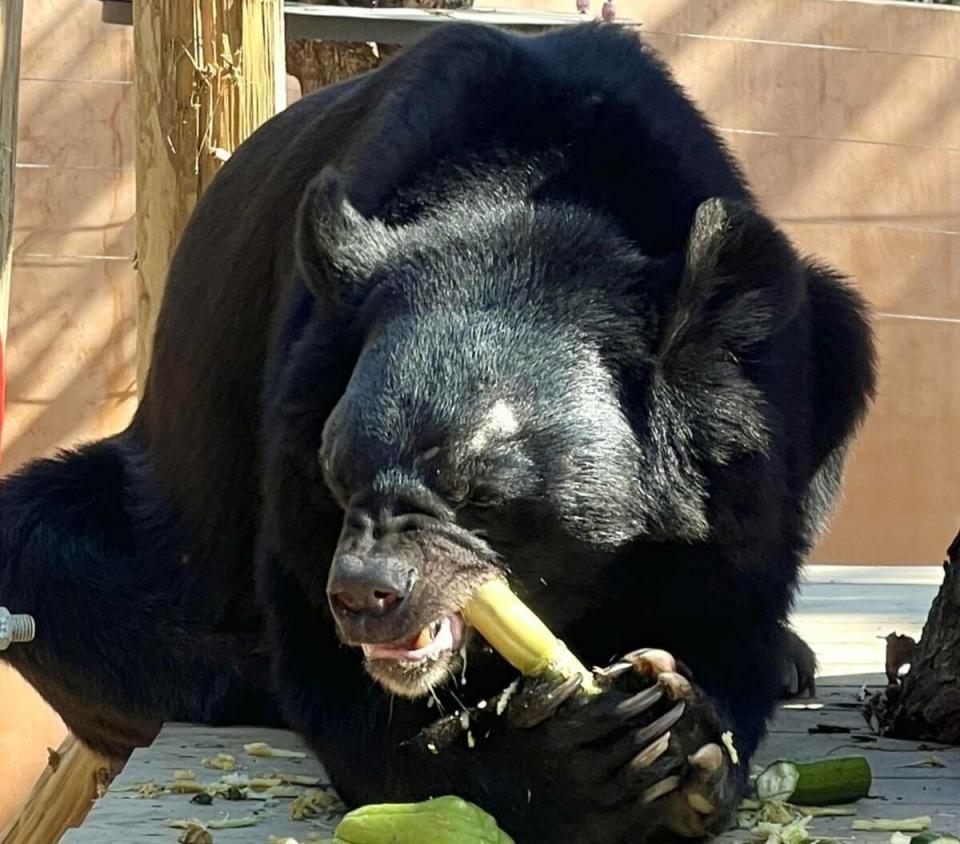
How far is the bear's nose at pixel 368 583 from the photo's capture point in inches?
113

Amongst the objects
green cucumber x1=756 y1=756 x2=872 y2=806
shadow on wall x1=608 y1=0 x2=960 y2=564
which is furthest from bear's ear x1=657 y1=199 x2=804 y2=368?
shadow on wall x1=608 y1=0 x2=960 y2=564

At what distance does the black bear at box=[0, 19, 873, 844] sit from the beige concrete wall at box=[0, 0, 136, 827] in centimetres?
571

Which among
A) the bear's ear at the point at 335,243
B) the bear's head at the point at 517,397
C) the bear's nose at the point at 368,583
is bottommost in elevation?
the bear's nose at the point at 368,583

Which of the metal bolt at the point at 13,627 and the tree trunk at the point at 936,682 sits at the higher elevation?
the metal bolt at the point at 13,627

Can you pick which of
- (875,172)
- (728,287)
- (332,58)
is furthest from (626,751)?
(875,172)

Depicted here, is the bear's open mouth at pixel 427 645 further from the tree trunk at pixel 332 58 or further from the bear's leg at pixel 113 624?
the tree trunk at pixel 332 58

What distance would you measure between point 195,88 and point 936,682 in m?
2.86

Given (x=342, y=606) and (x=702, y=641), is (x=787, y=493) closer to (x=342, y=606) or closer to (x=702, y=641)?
(x=702, y=641)

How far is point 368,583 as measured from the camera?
2.87m

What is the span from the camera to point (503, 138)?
11.7 ft

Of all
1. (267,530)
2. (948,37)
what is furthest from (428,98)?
(948,37)

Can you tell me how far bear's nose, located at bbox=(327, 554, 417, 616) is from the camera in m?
2.86

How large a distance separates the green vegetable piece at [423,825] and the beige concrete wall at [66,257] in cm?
690

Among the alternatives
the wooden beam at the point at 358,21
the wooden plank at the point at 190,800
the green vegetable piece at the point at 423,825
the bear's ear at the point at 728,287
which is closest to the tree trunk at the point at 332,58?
the wooden beam at the point at 358,21
